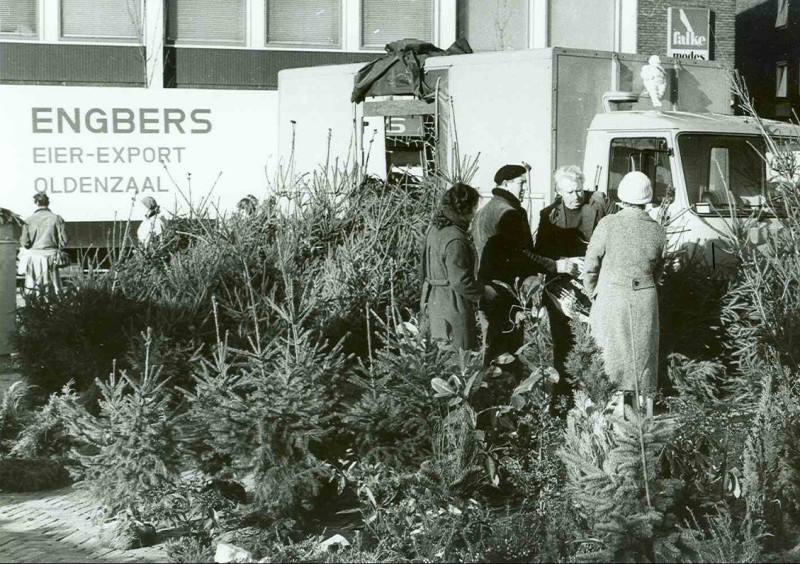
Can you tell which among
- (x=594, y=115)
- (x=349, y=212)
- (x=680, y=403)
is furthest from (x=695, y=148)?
(x=680, y=403)

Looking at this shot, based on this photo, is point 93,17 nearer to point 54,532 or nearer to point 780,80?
point 54,532

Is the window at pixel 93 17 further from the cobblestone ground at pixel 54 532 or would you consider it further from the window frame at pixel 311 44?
the cobblestone ground at pixel 54 532

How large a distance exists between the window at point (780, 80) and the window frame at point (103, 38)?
676 inches

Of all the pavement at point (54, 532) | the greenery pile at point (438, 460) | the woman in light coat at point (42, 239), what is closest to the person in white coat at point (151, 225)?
the woman in light coat at point (42, 239)

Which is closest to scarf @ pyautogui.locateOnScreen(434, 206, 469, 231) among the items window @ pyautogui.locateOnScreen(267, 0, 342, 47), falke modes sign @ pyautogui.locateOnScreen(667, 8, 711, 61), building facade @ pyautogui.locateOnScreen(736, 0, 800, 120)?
window @ pyautogui.locateOnScreen(267, 0, 342, 47)

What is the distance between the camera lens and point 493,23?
24.3 metres

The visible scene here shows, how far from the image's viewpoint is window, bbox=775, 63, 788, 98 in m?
31.0

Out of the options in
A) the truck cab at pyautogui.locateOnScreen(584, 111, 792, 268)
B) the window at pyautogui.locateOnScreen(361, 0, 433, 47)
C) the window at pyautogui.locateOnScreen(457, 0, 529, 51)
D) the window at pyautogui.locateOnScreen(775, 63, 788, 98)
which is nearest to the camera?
the truck cab at pyautogui.locateOnScreen(584, 111, 792, 268)

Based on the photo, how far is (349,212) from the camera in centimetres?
1041

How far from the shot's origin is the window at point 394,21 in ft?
77.8

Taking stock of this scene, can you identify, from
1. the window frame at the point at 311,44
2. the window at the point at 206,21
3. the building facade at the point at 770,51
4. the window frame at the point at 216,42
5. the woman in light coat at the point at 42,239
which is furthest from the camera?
the building facade at the point at 770,51

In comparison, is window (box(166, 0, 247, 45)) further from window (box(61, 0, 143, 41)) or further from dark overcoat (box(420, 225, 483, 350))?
dark overcoat (box(420, 225, 483, 350))

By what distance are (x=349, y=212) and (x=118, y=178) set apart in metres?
10.2

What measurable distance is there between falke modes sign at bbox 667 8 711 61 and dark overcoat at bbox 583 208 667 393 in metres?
18.0
